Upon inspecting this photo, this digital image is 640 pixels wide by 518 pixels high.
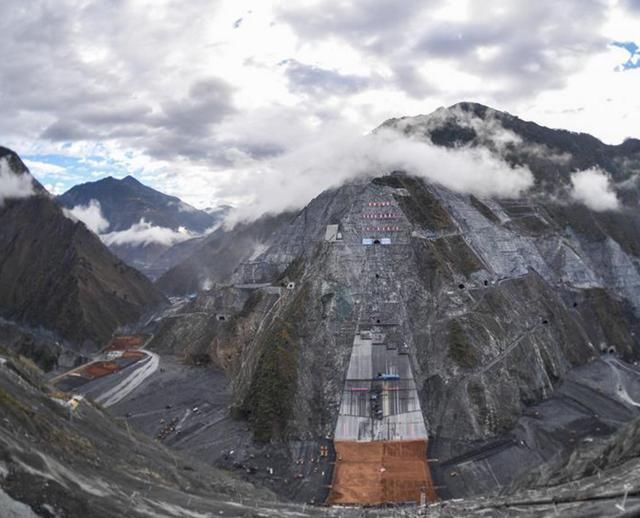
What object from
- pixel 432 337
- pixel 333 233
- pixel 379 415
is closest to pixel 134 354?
pixel 333 233

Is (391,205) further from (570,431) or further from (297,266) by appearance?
(570,431)

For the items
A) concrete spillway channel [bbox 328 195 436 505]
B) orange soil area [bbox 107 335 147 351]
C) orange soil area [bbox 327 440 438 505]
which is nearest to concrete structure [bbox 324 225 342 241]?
concrete spillway channel [bbox 328 195 436 505]

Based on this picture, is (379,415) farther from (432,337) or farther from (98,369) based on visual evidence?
(98,369)

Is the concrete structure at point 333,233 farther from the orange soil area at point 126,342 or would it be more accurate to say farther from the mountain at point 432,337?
the orange soil area at point 126,342

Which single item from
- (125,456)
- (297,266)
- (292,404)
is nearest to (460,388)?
(292,404)

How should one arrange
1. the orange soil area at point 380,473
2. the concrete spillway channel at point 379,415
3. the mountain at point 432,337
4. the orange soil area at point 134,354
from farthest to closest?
the orange soil area at point 134,354, the mountain at point 432,337, the concrete spillway channel at point 379,415, the orange soil area at point 380,473

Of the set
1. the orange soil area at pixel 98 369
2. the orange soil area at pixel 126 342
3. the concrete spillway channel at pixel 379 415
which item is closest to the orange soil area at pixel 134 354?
the orange soil area at pixel 98 369

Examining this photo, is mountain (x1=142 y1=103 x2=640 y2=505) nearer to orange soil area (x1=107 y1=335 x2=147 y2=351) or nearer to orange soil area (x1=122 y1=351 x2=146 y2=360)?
Answer: orange soil area (x1=122 y1=351 x2=146 y2=360)
